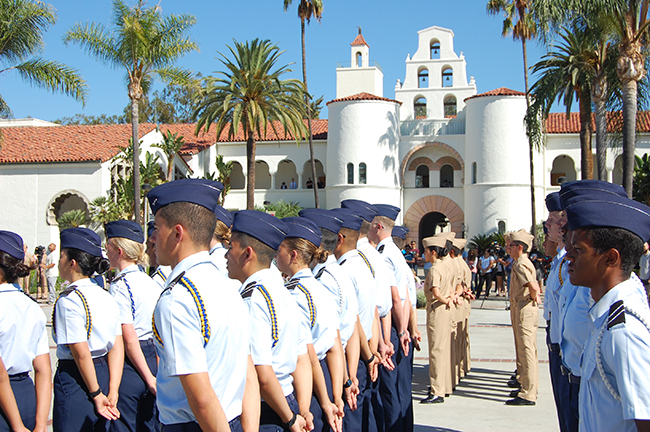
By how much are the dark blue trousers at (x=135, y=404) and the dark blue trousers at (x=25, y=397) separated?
77 centimetres

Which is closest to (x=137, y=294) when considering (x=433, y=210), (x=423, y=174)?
(x=433, y=210)

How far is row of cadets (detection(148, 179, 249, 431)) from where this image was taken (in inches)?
98.0

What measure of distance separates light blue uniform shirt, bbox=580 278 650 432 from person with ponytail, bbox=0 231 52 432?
10.1 feet

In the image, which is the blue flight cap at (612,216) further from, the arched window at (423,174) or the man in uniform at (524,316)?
the arched window at (423,174)

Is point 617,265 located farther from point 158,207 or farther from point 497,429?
Answer: point 497,429

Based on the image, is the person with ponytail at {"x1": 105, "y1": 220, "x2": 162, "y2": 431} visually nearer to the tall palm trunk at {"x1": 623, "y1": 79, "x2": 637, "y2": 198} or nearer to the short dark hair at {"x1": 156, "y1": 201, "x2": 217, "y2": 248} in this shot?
the short dark hair at {"x1": 156, "y1": 201, "x2": 217, "y2": 248}

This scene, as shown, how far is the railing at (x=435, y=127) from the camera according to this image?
41.5 meters

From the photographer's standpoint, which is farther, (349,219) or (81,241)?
(349,219)

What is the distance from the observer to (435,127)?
41625 mm

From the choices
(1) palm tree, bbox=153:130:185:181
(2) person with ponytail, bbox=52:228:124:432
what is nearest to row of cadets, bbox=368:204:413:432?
(2) person with ponytail, bbox=52:228:124:432

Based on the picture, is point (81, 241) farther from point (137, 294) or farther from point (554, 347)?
point (554, 347)

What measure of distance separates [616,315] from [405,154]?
3983 cm

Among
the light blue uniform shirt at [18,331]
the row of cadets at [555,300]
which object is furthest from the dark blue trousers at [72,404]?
the row of cadets at [555,300]

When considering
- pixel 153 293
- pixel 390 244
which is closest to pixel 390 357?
pixel 390 244
